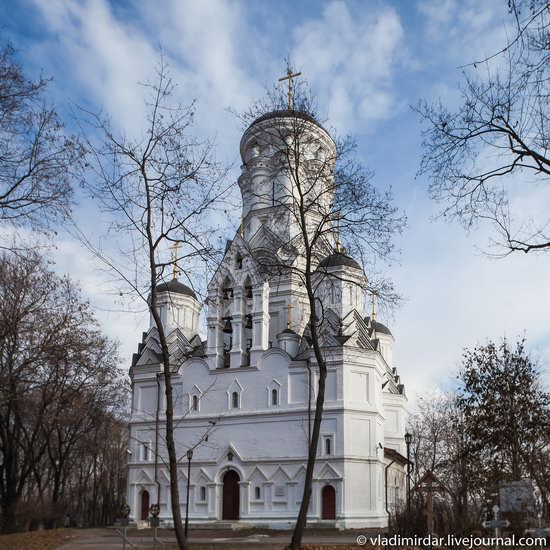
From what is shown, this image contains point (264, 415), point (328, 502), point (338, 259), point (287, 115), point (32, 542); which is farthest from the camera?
point (264, 415)

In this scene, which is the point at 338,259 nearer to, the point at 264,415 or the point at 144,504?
the point at 264,415

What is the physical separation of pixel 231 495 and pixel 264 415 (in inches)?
204

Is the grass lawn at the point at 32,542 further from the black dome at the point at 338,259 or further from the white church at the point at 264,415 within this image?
the black dome at the point at 338,259

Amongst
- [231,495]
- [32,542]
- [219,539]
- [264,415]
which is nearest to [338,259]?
[219,539]

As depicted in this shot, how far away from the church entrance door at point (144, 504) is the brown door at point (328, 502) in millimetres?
11532

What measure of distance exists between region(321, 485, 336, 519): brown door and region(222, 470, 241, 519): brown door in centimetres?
542

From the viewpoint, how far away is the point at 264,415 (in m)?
39.2

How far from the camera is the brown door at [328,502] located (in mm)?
36438

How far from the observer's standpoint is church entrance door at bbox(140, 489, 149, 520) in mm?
41094

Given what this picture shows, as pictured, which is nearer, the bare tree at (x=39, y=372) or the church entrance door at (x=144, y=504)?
the bare tree at (x=39, y=372)

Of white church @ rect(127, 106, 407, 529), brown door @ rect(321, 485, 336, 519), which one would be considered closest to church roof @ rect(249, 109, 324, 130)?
white church @ rect(127, 106, 407, 529)

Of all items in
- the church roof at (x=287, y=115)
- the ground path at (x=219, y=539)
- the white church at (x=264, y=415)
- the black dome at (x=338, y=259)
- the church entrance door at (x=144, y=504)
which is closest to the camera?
the church roof at (x=287, y=115)

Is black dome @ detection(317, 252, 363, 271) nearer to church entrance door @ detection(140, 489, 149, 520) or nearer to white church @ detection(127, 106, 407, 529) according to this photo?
white church @ detection(127, 106, 407, 529)

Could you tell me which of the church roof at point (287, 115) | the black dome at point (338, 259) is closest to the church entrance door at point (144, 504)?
the black dome at point (338, 259)
